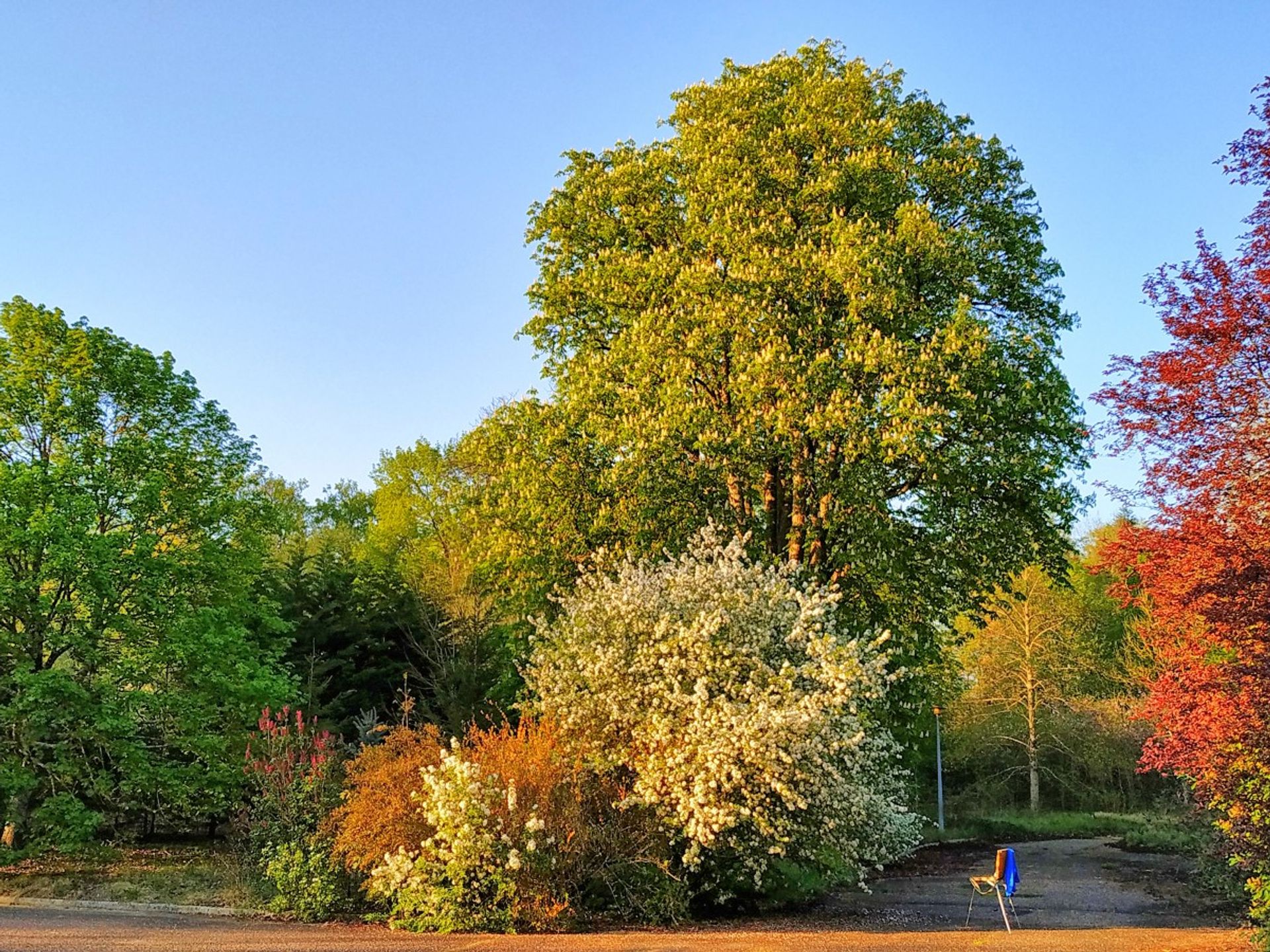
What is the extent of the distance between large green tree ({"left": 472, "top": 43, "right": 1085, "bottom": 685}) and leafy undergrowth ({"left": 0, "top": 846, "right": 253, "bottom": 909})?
729 cm

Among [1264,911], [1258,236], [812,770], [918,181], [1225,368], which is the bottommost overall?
[1264,911]

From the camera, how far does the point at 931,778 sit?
41250 millimetres

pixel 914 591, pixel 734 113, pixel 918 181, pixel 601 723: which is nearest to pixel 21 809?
pixel 601 723

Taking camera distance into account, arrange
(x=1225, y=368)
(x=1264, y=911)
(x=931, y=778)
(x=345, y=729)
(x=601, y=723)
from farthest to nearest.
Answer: (x=931, y=778) < (x=345, y=729) < (x=601, y=723) < (x=1225, y=368) < (x=1264, y=911)

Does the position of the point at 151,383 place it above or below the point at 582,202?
below

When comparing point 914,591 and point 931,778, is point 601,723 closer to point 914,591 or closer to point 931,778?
point 914,591

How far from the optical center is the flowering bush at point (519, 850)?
11.4 meters

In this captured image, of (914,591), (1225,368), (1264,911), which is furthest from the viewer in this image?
(914,591)

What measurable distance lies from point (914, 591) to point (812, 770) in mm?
6993

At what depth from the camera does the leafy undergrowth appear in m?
14.1

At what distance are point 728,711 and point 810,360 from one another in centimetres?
706

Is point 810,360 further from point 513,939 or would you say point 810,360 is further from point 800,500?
point 513,939

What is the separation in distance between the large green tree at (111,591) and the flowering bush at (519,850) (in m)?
6.82

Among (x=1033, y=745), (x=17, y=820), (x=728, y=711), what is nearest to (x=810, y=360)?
(x=728, y=711)
